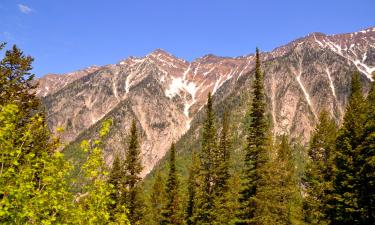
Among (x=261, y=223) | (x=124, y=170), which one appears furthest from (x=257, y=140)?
(x=124, y=170)

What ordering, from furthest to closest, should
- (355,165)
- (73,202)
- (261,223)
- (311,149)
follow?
1. (311,149)
2. (261,223)
3. (355,165)
4. (73,202)

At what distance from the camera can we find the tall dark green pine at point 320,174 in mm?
42656

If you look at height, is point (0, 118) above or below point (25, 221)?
above

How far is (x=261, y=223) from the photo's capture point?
35.6 meters

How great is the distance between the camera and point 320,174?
4566 centimetres

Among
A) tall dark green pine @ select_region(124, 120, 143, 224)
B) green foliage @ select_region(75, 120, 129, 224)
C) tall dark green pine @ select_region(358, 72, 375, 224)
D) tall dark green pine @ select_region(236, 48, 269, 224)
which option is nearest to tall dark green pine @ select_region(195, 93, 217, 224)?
tall dark green pine @ select_region(124, 120, 143, 224)

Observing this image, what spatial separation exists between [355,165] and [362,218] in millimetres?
4344

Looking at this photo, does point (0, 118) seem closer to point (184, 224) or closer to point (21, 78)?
point (21, 78)

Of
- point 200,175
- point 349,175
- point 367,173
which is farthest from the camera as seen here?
point 200,175

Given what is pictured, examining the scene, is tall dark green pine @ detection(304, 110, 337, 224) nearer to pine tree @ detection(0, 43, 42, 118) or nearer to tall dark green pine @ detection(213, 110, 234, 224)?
tall dark green pine @ detection(213, 110, 234, 224)

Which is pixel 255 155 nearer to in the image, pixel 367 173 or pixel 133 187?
pixel 367 173

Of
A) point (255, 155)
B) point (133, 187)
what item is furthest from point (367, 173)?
point (133, 187)

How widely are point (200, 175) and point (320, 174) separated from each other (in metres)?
13.1

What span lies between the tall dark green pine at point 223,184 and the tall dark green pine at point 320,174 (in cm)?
902
